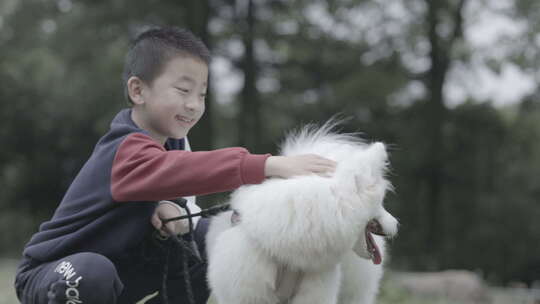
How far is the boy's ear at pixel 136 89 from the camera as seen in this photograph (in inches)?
95.6

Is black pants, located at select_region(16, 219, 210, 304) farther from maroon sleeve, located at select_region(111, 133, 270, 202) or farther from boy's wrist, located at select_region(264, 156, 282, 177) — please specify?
boy's wrist, located at select_region(264, 156, 282, 177)

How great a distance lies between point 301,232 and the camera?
1800mm

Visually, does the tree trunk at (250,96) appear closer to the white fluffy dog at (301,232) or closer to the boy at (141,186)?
the boy at (141,186)

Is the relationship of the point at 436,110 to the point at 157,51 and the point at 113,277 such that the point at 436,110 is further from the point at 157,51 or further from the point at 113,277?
the point at 113,277

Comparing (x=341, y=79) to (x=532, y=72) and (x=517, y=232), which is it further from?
(x=517, y=232)

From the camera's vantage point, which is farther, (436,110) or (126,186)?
(436,110)

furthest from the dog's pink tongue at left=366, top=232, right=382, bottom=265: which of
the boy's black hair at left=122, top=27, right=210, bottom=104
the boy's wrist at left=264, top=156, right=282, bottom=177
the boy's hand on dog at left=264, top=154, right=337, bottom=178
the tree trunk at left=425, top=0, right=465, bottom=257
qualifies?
the tree trunk at left=425, top=0, right=465, bottom=257

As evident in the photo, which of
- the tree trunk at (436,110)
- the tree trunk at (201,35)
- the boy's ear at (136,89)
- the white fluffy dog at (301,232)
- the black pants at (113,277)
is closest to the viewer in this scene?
the white fluffy dog at (301,232)

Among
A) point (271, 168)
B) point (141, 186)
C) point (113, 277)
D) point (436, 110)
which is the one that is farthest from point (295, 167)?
Answer: point (436, 110)

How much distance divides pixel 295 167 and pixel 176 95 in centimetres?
64

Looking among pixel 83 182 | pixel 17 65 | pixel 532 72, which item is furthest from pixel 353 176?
pixel 17 65

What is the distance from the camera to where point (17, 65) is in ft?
44.7

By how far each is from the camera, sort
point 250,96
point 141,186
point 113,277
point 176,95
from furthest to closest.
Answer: point 250,96, point 176,95, point 113,277, point 141,186

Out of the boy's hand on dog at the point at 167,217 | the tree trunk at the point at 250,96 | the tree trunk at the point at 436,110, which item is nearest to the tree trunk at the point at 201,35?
the tree trunk at the point at 250,96
